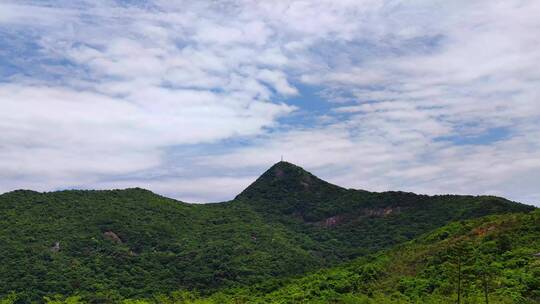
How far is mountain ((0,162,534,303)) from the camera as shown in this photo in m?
90.5

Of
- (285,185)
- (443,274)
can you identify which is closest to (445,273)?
(443,274)

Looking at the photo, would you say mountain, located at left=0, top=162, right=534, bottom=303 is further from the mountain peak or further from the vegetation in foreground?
the vegetation in foreground

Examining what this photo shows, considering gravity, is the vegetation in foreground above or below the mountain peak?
below

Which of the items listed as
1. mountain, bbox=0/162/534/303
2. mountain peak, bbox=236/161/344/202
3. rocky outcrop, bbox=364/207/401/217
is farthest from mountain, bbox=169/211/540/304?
mountain peak, bbox=236/161/344/202

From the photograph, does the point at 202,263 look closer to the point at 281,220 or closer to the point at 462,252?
the point at 281,220

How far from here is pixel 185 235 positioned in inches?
4596

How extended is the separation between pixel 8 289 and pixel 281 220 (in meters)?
85.5

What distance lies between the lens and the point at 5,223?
10525 cm

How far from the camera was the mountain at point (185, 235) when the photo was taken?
90500 millimetres

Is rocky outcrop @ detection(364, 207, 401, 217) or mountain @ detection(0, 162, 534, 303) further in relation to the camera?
rocky outcrop @ detection(364, 207, 401, 217)

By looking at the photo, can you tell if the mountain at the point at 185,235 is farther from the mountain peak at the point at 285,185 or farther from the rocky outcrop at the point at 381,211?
the mountain peak at the point at 285,185

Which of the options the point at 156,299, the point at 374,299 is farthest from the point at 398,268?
the point at 156,299

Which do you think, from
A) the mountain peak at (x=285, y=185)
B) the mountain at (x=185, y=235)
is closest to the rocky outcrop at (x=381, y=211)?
the mountain at (x=185, y=235)

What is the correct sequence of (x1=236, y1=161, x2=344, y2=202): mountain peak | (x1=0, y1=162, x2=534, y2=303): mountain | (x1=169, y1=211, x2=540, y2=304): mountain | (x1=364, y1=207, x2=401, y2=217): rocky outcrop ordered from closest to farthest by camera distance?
(x1=169, y1=211, x2=540, y2=304): mountain < (x1=0, y1=162, x2=534, y2=303): mountain < (x1=364, y1=207, x2=401, y2=217): rocky outcrop < (x1=236, y1=161, x2=344, y2=202): mountain peak
